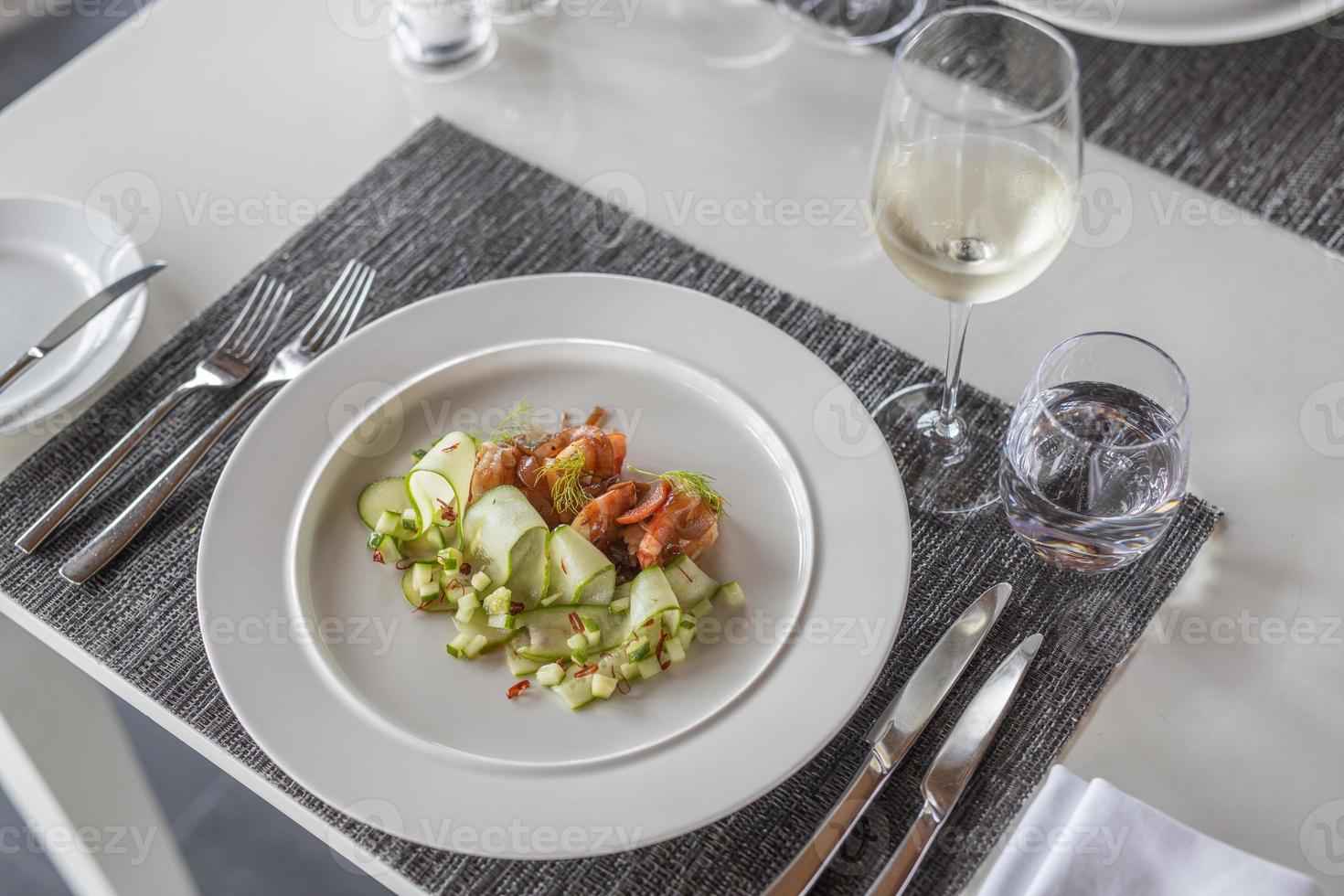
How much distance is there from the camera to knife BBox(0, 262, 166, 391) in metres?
1.23

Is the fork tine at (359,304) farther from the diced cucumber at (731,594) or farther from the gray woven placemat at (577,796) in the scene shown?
the diced cucumber at (731,594)

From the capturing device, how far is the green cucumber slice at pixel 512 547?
3.18 ft

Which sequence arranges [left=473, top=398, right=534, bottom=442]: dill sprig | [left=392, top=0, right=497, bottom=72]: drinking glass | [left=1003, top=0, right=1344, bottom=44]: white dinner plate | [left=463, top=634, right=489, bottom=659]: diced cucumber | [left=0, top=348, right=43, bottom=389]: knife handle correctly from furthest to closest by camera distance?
1. [left=392, top=0, right=497, bottom=72]: drinking glass
2. [left=1003, top=0, right=1344, bottom=44]: white dinner plate
3. [left=0, top=348, right=43, bottom=389]: knife handle
4. [left=473, top=398, right=534, bottom=442]: dill sprig
5. [left=463, top=634, right=489, bottom=659]: diced cucumber

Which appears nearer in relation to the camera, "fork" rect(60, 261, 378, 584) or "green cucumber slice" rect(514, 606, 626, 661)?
"green cucumber slice" rect(514, 606, 626, 661)

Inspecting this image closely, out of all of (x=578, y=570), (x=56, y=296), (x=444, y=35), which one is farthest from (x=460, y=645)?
(x=444, y=35)

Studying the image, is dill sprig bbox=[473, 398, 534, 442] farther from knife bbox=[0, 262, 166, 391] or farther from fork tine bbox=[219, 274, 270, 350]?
knife bbox=[0, 262, 166, 391]

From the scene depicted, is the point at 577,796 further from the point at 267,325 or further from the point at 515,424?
the point at 267,325

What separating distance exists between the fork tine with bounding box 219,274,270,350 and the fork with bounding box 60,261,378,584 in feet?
0.19

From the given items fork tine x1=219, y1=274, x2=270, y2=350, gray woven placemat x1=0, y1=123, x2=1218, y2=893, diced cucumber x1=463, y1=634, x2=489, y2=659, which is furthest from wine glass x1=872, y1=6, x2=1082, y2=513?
fork tine x1=219, y1=274, x2=270, y2=350

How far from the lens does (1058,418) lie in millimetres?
1069

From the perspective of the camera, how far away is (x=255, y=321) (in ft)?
4.24

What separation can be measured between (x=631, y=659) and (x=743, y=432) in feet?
0.92

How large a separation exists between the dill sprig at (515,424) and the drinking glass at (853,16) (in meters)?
0.76

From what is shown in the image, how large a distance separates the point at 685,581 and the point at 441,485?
0.75 ft
